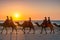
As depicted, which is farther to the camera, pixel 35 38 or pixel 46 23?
pixel 46 23

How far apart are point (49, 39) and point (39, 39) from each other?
0.53 m

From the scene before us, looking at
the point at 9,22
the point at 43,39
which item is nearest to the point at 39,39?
the point at 43,39

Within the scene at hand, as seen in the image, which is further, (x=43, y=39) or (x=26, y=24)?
(x=26, y=24)

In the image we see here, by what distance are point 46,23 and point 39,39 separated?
349cm

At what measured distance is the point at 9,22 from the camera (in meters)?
18.6

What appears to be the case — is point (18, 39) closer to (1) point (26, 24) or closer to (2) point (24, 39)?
(2) point (24, 39)

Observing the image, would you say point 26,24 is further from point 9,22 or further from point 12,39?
point 12,39

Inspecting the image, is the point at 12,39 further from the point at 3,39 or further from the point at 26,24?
the point at 26,24

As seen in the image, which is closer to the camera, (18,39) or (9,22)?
(18,39)

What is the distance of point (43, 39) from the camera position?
15820 mm

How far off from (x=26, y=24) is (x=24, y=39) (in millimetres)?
3601

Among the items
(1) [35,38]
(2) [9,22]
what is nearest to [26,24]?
(2) [9,22]

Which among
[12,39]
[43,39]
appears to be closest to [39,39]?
[43,39]

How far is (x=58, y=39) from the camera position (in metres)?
15.6
